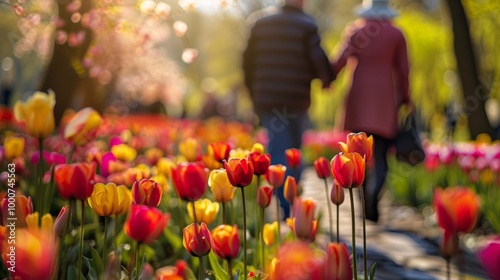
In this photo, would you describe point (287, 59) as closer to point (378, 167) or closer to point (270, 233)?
point (378, 167)

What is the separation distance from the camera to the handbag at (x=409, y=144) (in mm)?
5750

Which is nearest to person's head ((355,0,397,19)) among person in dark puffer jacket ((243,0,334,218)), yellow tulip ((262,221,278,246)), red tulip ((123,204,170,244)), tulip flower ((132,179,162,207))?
person in dark puffer jacket ((243,0,334,218))

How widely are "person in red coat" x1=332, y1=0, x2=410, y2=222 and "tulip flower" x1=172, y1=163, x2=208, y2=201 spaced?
3861mm

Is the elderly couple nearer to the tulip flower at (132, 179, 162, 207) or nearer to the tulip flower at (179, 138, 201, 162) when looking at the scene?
the tulip flower at (179, 138, 201, 162)

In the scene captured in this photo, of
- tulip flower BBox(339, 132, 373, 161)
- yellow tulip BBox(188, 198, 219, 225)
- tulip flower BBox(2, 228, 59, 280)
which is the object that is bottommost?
yellow tulip BBox(188, 198, 219, 225)

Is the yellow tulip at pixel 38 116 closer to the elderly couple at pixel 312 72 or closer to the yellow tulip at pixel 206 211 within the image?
the yellow tulip at pixel 206 211

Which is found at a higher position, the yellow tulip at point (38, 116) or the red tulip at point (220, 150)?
the yellow tulip at point (38, 116)

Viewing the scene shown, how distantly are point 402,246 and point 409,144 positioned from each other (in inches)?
41.5

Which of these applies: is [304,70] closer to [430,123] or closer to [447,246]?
[447,246]

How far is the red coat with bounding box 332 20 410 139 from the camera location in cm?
571

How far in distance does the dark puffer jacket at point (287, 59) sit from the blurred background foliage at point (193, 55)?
0.32m

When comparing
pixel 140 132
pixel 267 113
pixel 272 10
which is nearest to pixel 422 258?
pixel 267 113

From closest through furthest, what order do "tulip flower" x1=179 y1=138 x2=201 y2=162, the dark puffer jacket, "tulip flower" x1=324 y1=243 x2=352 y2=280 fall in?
"tulip flower" x1=324 y1=243 x2=352 y2=280
"tulip flower" x1=179 y1=138 x2=201 y2=162
the dark puffer jacket

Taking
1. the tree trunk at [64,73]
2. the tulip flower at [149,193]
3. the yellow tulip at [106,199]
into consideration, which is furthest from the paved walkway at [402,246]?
the tree trunk at [64,73]
